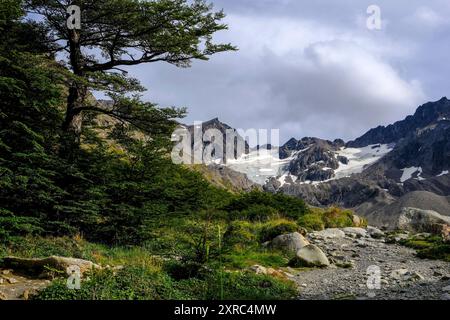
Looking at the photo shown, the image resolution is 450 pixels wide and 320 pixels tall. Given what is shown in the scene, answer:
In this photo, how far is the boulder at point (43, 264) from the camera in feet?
28.0

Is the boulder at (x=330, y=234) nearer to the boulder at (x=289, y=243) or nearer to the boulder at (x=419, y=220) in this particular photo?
the boulder at (x=289, y=243)

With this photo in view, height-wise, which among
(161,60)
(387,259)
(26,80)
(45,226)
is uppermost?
(161,60)

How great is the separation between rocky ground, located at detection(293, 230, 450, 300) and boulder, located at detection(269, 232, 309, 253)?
1.10 metres

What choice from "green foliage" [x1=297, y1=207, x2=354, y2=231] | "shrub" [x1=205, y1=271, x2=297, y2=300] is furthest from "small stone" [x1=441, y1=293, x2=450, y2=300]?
"green foliage" [x1=297, y1=207, x2=354, y2=231]

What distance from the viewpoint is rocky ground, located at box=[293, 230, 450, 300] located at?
8609 mm

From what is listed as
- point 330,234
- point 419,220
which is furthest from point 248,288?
point 419,220

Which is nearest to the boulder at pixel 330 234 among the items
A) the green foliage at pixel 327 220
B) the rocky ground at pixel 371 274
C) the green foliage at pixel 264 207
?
the rocky ground at pixel 371 274

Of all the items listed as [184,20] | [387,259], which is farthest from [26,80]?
[387,259]

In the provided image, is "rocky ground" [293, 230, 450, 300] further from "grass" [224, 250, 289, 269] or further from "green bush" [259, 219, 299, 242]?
"green bush" [259, 219, 299, 242]

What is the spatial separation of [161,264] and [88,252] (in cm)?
235

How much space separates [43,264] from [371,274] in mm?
7686

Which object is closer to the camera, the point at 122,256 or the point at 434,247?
the point at 122,256

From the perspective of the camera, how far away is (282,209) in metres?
27.4
